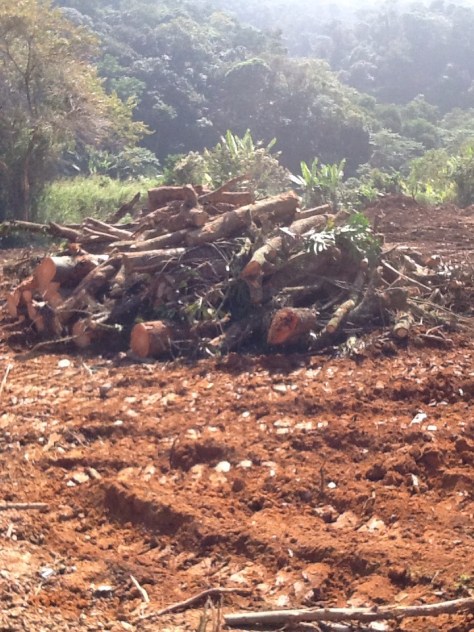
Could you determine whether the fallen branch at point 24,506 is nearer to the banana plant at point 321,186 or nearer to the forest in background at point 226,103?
the forest in background at point 226,103

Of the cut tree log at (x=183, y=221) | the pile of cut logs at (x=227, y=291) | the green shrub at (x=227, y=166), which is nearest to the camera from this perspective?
the pile of cut logs at (x=227, y=291)

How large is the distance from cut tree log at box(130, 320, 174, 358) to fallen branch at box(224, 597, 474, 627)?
251 cm

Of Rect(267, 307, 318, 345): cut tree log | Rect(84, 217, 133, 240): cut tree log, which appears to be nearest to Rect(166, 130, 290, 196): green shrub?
Rect(84, 217, 133, 240): cut tree log

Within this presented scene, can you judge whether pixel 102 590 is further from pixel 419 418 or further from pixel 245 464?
pixel 419 418

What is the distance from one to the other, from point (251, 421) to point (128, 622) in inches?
59.2

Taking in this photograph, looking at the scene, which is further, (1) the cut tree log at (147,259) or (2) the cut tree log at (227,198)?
(2) the cut tree log at (227,198)

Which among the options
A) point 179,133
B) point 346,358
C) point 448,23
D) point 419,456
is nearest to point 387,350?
point 346,358

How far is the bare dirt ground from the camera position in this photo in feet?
8.17

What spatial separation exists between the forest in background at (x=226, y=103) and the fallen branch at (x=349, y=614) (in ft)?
29.8

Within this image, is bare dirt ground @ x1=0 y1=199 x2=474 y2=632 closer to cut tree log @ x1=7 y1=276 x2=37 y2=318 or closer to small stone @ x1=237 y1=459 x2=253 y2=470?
small stone @ x1=237 y1=459 x2=253 y2=470

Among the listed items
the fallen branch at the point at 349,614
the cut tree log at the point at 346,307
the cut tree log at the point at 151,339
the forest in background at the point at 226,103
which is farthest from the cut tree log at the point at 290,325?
the forest in background at the point at 226,103

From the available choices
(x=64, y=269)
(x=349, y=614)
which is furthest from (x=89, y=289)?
(x=349, y=614)

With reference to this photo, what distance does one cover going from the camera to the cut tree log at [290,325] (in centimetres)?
457

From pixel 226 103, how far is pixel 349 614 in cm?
3577
